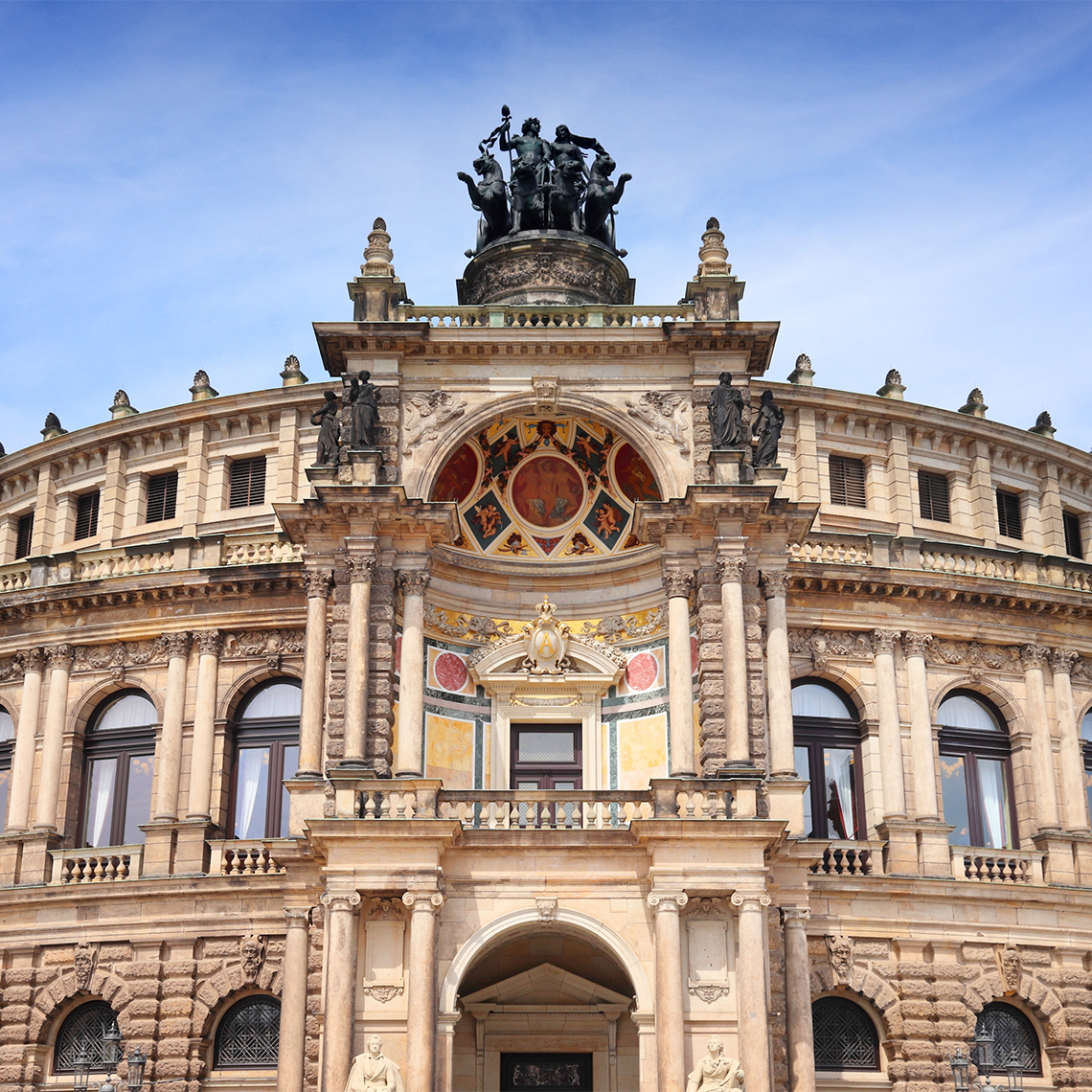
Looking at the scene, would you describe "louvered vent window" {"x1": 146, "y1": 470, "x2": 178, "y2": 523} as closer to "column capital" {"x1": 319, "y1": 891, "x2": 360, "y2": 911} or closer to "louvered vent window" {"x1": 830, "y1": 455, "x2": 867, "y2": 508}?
"column capital" {"x1": 319, "y1": 891, "x2": 360, "y2": 911}

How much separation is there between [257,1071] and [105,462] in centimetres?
1876

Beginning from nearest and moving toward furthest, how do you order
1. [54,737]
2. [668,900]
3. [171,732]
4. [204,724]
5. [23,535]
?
[668,900], [204,724], [171,732], [54,737], [23,535]

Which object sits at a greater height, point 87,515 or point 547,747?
point 87,515

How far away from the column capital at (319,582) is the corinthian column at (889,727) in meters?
13.9

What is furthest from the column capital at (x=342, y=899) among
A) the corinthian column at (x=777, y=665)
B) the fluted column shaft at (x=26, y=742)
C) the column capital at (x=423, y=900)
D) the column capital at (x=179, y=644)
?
the fluted column shaft at (x=26, y=742)

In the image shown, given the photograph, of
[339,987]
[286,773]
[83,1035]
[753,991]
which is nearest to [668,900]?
[753,991]

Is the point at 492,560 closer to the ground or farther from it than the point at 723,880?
farther from it

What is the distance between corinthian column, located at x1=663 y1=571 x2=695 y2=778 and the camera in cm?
3080

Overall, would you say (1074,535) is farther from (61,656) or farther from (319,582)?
(61,656)

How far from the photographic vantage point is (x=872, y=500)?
141 feet

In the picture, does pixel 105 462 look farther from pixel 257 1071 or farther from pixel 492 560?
pixel 257 1071

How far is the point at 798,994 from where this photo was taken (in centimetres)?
3073

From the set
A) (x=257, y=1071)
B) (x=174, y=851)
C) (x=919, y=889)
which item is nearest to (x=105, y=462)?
(x=174, y=851)

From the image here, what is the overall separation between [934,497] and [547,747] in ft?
51.8
